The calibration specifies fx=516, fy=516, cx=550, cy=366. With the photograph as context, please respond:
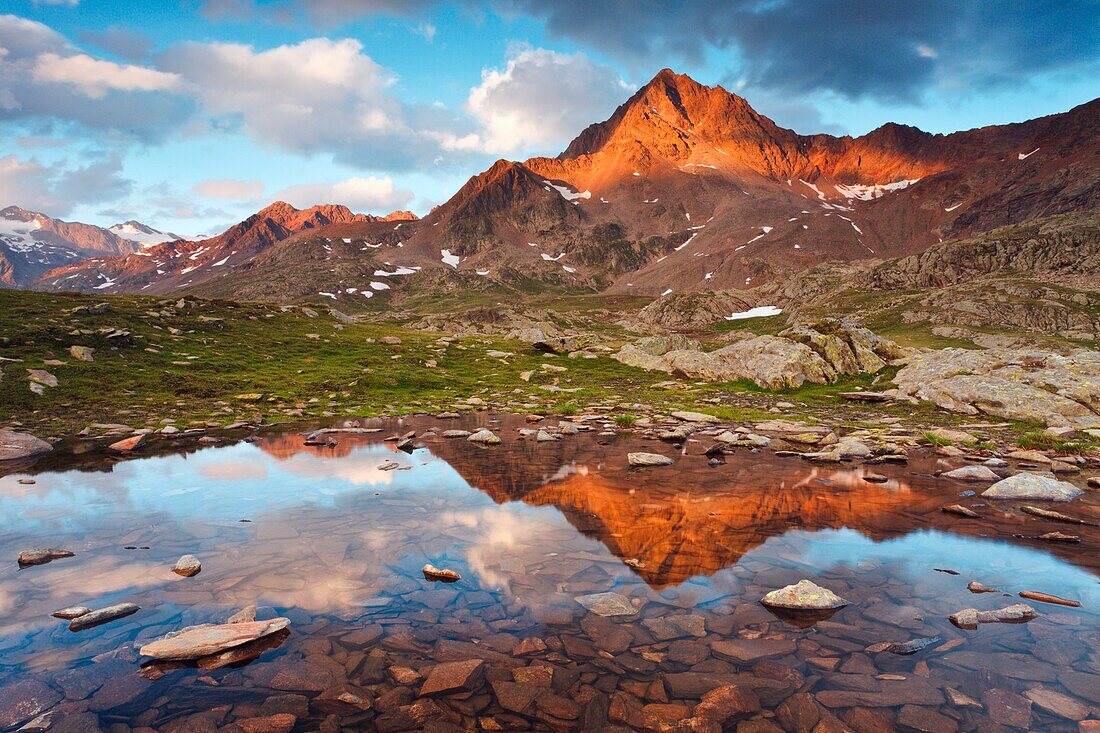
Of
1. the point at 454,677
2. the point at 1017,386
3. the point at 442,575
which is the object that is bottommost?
the point at 454,677

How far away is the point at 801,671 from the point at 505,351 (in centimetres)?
5164

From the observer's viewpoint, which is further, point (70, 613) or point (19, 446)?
point (19, 446)

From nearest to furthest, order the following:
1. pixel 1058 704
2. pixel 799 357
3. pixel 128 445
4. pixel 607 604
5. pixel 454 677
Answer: pixel 1058 704
pixel 454 677
pixel 607 604
pixel 128 445
pixel 799 357

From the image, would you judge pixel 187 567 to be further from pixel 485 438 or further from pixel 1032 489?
pixel 1032 489

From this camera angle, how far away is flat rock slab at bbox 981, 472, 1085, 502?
46.4 ft

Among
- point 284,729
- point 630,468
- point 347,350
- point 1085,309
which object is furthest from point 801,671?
point 1085,309

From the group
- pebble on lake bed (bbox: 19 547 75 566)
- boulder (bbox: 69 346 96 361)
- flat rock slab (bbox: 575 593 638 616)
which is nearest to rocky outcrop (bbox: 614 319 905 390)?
flat rock slab (bbox: 575 593 638 616)

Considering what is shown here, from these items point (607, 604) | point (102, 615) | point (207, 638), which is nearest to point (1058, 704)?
point (607, 604)

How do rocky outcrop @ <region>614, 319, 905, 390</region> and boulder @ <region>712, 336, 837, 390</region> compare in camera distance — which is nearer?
boulder @ <region>712, 336, 837, 390</region>

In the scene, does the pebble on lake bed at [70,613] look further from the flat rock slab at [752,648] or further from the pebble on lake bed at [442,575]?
the flat rock slab at [752,648]

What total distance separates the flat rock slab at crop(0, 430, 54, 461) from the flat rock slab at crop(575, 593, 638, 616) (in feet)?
75.1

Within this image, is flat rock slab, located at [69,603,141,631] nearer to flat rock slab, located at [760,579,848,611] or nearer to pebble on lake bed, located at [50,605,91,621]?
pebble on lake bed, located at [50,605,91,621]

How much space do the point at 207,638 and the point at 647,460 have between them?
1418 cm

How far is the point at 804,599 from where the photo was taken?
856 cm
